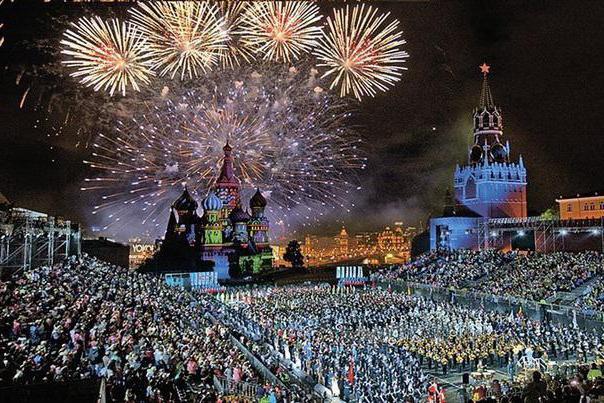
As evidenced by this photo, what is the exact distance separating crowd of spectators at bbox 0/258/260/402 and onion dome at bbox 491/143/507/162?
47398 mm

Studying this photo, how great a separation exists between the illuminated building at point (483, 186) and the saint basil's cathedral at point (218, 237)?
73.8ft

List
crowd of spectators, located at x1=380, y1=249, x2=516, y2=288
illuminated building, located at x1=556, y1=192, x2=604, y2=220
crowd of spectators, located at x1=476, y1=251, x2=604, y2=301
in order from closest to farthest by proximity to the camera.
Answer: crowd of spectators, located at x1=476, y1=251, x2=604, y2=301 < crowd of spectators, located at x1=380, y1=249, x2=516, y2=288 < illuminated building, located at x1=556, y1=192, x2=604, y2=220

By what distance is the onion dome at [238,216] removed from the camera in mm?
63812

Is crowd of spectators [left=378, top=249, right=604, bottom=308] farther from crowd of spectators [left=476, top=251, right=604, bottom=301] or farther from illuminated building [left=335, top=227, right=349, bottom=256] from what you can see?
illuminated building [left=335, top=227, right=349, bottom=256]

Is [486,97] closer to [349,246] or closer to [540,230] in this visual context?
[540,230]

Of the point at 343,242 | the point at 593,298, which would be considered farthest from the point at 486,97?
the point at 343,242

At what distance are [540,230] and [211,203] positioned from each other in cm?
3859

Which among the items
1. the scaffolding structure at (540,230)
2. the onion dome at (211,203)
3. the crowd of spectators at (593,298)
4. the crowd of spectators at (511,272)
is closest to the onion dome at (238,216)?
the onion dome at (211,203)

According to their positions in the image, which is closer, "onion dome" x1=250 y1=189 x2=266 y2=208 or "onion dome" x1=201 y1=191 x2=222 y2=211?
"onion dome" x1=201 y1=191 x2=222 y2=211

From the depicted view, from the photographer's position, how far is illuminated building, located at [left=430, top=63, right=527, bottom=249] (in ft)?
174

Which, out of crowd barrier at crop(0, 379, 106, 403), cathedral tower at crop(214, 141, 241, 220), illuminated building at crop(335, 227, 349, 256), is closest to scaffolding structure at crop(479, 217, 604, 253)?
cathedral tower at crop(214, 141, 241, 220)

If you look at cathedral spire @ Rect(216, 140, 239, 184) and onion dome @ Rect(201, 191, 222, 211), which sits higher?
cathedral spire @ Rect(216, 140, 239, 184)

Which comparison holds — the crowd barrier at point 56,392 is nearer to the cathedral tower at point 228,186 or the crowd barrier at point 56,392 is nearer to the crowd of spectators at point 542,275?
the crowd of spectators at point 542,275

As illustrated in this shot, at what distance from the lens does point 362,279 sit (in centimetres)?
5034
